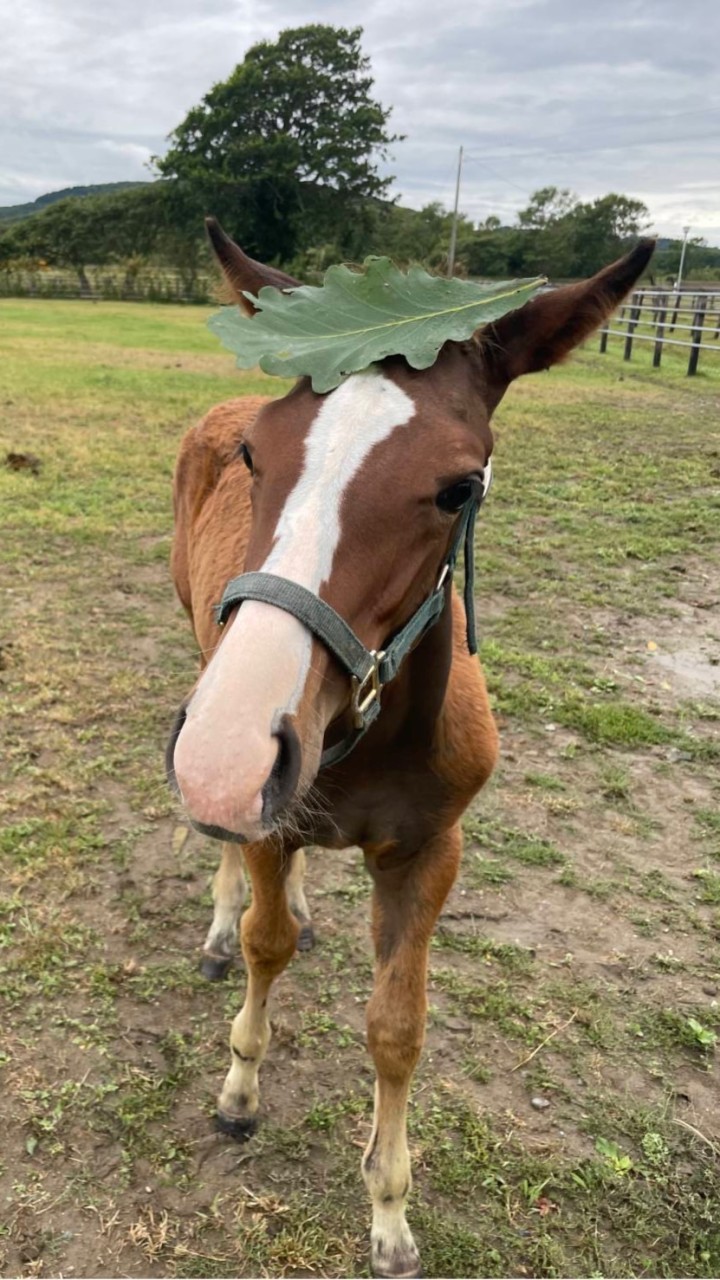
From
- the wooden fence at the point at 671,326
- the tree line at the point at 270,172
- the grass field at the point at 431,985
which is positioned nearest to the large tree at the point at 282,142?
the tree line at the point at 270,172

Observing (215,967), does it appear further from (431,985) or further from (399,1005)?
(399,1005)

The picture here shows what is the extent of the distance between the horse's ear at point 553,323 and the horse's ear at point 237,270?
69 cm

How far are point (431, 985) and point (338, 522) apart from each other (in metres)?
2.18

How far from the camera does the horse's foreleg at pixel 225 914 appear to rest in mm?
3117

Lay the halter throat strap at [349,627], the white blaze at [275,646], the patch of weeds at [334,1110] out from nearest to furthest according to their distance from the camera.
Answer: the white blaze at [275,646], the halter throat strap at [349,627], the patch of weeds at [334,1110]

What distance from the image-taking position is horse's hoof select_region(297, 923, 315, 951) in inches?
127

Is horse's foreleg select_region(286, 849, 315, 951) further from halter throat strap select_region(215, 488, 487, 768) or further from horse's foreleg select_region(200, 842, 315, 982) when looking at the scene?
halter throat strap select_region(215, 488, 487, 768)

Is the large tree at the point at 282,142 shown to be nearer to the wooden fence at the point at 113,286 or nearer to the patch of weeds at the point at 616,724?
the wooden fence at the point at 113,286

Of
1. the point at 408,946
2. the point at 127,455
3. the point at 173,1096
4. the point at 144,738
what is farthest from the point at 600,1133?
the point at 127,455

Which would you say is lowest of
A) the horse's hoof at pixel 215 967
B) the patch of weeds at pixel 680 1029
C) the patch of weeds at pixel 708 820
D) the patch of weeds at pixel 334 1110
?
the patch of weeds at pixel 334 1110

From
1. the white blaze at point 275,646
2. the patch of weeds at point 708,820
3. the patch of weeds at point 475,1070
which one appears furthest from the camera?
the patch of weeds at point 708,820

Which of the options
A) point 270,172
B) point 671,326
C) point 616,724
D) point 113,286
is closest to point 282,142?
point 270,172

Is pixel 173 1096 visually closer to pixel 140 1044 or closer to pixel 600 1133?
pixel 140 1044

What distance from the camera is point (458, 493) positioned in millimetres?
1670
